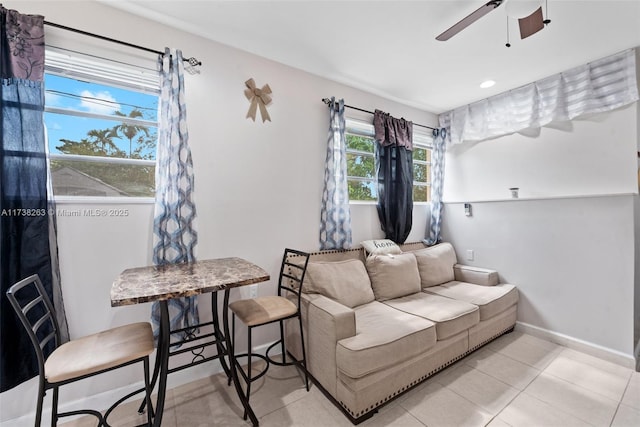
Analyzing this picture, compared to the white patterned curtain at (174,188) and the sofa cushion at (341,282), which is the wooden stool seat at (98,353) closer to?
the white patterned curtain at (174,188)

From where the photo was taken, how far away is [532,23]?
5.25 feet

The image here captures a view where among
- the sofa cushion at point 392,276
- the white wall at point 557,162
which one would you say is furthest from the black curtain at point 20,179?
the white wall at point 557,162

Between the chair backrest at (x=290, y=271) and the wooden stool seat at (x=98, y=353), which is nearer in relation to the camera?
the wooden stool seat at (x=98, y=353)

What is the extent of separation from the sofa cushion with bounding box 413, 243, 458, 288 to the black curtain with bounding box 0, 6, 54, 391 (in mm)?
3199

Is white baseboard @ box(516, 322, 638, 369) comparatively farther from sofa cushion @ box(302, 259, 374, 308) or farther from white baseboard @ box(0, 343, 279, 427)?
white baseboard @ box(0, 343, 279, 427)

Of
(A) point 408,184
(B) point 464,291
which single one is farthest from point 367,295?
(A) point 408,184

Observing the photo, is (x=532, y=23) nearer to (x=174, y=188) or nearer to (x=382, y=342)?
(x=382, y=342)

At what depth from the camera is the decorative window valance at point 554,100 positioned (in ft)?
7.73

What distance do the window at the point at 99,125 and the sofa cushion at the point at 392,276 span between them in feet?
6.96

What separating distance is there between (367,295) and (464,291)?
1125 millimetres

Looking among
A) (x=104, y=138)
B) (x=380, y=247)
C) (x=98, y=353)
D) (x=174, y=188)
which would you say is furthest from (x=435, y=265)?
(x=104, y=138)

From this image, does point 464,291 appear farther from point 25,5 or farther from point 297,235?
point 25,5

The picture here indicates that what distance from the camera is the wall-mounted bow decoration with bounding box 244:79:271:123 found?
7.77 feet

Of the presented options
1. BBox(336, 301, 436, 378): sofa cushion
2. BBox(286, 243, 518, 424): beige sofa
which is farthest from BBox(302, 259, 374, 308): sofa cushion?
BBox(336, 301, 436, 378): sofa cushion
